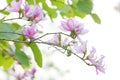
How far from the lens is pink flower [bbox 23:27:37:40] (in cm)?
102

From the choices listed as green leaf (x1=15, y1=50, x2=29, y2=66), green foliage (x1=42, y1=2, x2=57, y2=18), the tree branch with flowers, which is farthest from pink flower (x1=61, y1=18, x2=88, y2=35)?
green foliage (x1=42, y1=2, x2=57, y2=18)

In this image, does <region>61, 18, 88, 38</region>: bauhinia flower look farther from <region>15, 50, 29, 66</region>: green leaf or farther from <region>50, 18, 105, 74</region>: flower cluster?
<region>15, 50, 29, 66</region>: green leaf

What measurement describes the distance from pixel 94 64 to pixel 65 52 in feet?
0.25

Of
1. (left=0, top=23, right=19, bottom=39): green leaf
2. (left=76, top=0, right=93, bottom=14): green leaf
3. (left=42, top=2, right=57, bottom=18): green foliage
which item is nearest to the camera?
(left=0, top=23, right=19, bottom=39): green leaf

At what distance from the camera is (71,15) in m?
1.30

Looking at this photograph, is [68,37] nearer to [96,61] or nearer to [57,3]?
[96,61]

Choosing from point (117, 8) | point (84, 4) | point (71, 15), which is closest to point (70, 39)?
point (84, 4)

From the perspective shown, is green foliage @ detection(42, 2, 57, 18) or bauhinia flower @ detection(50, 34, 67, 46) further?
green foliage @ detection(42, 2, 57, 18)

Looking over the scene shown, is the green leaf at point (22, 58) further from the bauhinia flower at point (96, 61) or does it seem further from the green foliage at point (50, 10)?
the green foliage at point (50, 10)

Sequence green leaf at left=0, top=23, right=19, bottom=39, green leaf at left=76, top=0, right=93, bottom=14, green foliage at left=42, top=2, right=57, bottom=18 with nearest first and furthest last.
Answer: green leaf at left=0, top=23, right=19, bottom=39 → green leaf at left=76, top=0, right=93, bottom=14 → green foliage at left=42, top=2, right=57, bottom=18

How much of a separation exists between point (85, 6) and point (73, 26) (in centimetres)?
10

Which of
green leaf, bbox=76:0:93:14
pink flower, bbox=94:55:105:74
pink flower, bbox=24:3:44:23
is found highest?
green leaf, bbox=76:0:93:14

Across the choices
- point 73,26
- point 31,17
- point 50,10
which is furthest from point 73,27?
point 50,10

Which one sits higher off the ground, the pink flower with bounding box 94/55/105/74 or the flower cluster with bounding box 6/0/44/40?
the flower cluster with bounding box 6/0/44/40
